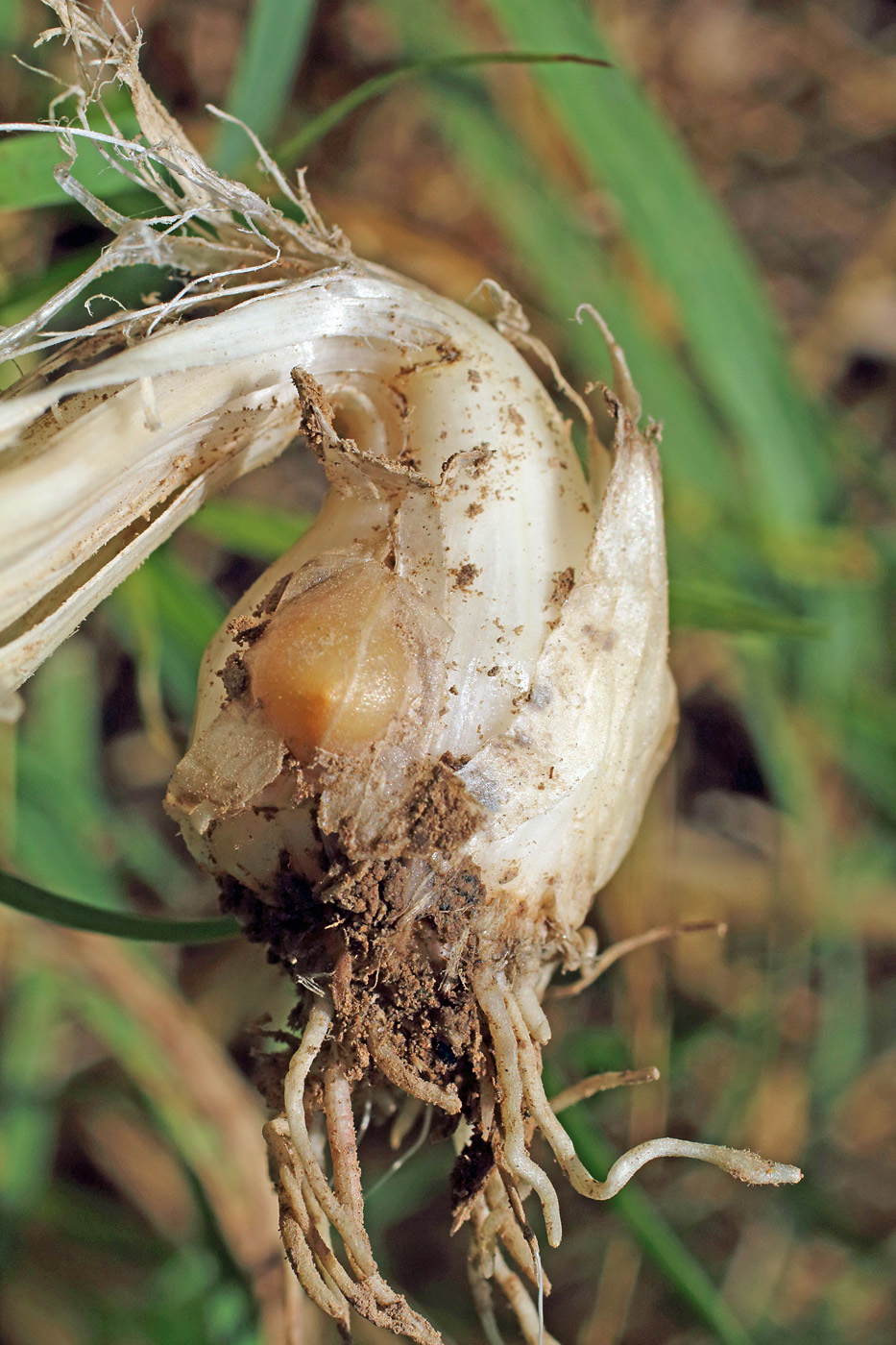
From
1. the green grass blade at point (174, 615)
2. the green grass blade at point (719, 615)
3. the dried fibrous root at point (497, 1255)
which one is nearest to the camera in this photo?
the dried fibrous root at point (497, 1255)

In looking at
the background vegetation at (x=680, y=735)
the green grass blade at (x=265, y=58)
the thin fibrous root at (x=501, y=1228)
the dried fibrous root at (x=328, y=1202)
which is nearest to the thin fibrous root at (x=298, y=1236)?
the dried fibrous root at (x=328, y=1202)

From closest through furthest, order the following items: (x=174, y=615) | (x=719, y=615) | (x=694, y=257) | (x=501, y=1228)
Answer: (x=501, y=1228)
(x=719, y=615)
(x=174, y=615)
(x=694, y=257)

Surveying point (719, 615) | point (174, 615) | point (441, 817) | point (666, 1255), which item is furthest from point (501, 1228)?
point (174, 615)

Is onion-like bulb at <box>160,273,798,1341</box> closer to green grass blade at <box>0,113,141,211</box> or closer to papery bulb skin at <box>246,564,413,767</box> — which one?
papery bulb skin at <box>246,564,413,767</box>

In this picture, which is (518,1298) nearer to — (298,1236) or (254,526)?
(298,1236)

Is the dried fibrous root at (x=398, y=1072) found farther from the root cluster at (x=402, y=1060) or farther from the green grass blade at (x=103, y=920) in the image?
the green grass blade at (x=103, y=920)

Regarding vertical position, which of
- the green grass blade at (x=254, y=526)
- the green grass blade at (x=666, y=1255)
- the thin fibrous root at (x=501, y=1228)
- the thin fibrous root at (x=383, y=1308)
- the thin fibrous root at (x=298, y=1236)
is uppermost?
the green grass blade at (x=254, y=526)
